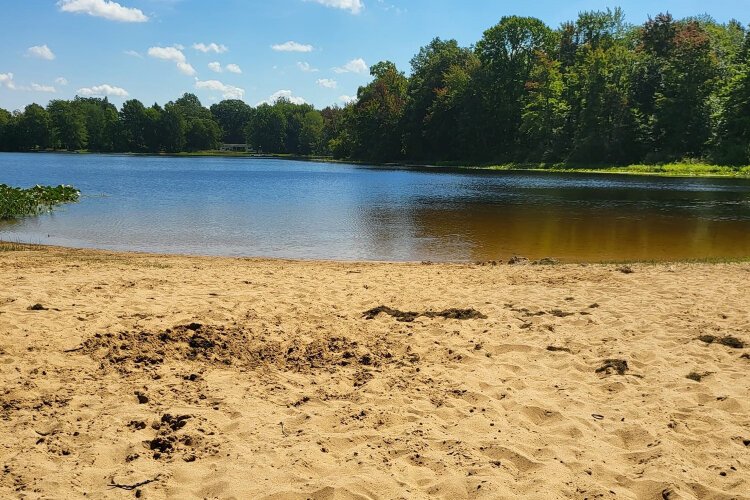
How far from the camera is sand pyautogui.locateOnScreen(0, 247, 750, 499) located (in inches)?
160

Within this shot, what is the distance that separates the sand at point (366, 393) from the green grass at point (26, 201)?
16202mm

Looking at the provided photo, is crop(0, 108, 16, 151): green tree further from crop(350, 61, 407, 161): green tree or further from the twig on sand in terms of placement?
the twig on sand

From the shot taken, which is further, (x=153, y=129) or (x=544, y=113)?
(x=153, y=129)

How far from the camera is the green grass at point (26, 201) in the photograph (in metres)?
23.2

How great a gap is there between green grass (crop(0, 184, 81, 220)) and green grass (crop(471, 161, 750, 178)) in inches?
2219

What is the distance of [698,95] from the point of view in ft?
214

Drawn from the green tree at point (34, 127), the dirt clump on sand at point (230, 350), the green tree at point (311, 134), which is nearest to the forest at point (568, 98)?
the green tree at point (311, 134)

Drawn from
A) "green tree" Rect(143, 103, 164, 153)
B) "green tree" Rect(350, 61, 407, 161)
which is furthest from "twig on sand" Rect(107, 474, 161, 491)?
"green tree" Rect(143, 103, 164, 153)

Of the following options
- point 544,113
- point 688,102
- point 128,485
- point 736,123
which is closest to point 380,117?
point 544,113

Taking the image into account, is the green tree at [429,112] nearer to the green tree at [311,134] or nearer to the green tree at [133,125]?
the green tree at [311,134]

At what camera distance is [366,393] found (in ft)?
18.2

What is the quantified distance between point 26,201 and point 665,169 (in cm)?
6147

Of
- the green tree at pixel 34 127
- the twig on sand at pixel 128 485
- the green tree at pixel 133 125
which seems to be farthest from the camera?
the green tree at pixel 133 125

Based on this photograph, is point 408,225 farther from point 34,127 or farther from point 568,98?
point 34,127
